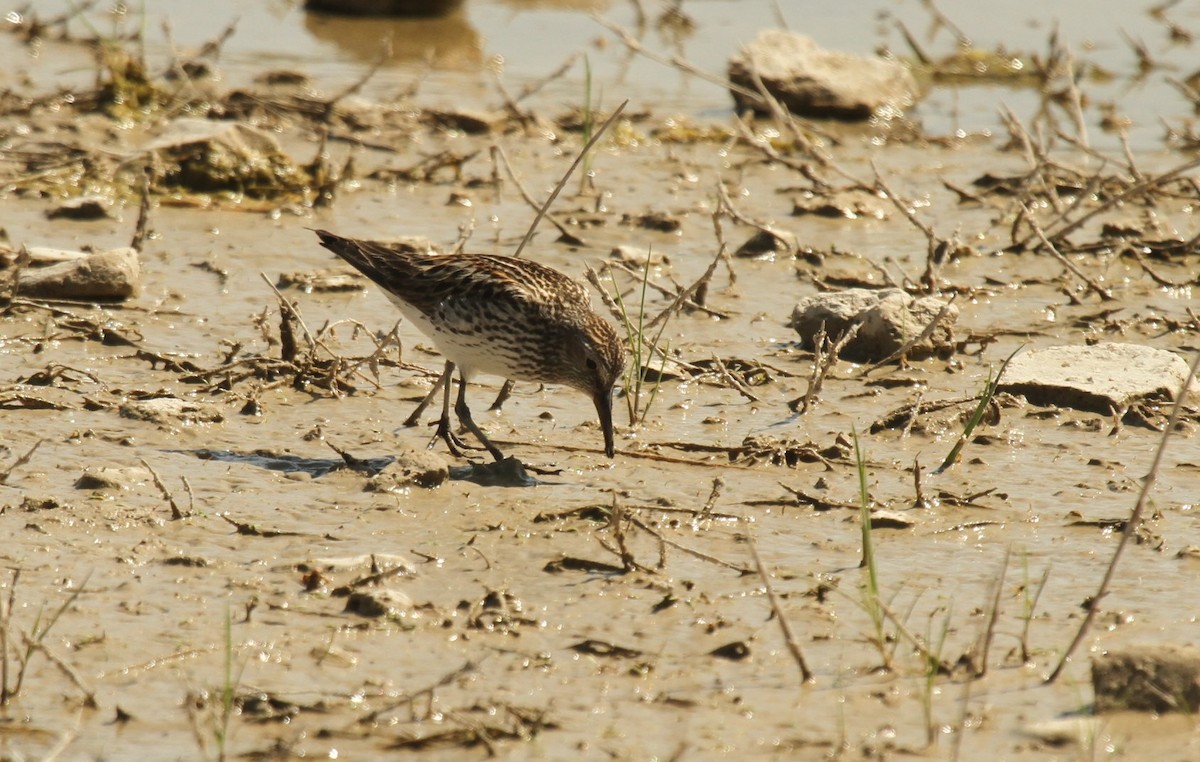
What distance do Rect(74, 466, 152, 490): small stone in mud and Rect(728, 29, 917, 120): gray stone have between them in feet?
28.8

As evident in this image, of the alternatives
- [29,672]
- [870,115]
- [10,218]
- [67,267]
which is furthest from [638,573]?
[870,115]

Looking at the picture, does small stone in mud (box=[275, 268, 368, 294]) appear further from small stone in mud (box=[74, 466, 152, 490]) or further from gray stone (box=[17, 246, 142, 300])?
small stone in mud (box=[74, 466, 152, 490])

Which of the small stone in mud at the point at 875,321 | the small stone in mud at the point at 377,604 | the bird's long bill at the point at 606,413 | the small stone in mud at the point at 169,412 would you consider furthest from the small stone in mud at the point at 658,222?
the small stone in mud at the point at 377,604

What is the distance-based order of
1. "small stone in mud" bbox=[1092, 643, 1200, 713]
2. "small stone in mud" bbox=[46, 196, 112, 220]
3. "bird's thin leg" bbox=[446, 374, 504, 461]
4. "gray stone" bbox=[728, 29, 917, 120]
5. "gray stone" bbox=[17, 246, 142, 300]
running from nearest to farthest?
"small stone in mud" bbox=[1092, 643, 1200, 713] < "bird's thin leg" bbox=[446, 374, 504, 461] < "gray stone" bbox=[17, 246, 142, 300] < "small stone in mud" bbox=[46, 196, 112, 220] < "gray stone" bbox=[728, 29, 917, 120]

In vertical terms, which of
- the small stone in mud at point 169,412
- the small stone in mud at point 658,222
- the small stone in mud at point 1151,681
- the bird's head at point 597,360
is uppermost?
the small stone in mud at point 1151,681

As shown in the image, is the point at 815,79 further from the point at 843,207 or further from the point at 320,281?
the point at 320,281

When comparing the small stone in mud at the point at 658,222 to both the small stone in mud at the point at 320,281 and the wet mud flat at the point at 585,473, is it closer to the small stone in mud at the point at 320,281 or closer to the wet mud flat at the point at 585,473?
the wet mud flat at the point at 585,473

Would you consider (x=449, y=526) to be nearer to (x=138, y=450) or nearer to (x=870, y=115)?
(x=138, y=450)

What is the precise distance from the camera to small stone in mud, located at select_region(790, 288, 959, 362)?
8.97 meters

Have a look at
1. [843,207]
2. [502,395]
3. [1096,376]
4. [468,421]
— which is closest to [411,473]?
[468,421]

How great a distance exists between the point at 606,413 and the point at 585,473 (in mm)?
342

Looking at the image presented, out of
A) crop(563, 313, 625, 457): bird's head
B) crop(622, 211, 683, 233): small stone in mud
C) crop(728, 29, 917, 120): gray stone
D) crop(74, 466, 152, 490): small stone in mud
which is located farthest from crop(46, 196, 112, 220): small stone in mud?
crop(728, 29, 917, 120): gray stone

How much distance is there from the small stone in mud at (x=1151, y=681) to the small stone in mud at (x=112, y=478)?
146 inches

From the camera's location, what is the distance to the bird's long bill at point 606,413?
7.47 m
